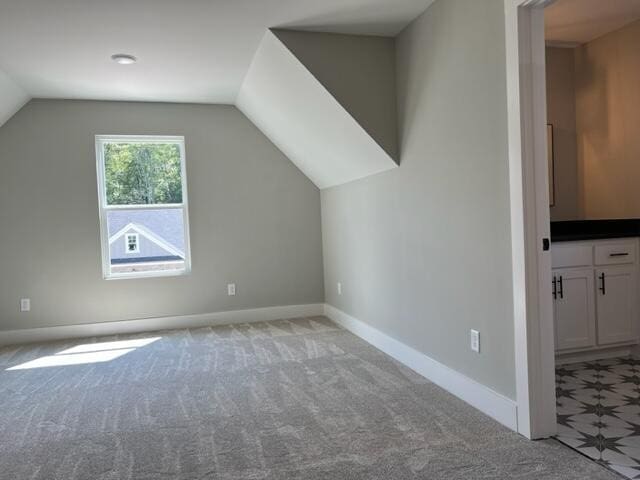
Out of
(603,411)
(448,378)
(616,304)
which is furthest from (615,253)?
(448,378)

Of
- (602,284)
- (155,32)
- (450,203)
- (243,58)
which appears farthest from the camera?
(243,58)

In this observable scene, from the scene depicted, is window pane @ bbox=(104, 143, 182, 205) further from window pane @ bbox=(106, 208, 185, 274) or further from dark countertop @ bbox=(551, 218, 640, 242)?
dark countertop @ bbox=(551, 218, 640, 242)

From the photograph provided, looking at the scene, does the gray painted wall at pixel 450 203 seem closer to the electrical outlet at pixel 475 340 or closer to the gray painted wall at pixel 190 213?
the electrical outlet at pixel 475 340

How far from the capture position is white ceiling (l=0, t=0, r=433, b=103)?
2.74 metres

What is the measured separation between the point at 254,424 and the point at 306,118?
243 centimetres

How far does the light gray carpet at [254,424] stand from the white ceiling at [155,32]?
2.30 meters

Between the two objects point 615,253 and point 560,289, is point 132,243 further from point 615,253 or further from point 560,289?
point 615,253

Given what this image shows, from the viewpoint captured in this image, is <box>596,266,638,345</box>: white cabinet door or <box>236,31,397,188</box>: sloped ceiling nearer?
<box>596,266,638,345</box>: white cabinet door

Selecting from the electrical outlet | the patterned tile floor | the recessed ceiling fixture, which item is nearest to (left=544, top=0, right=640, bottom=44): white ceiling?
the electrical outlet

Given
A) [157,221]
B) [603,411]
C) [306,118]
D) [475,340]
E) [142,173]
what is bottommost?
[603,411]

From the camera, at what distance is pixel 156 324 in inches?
189

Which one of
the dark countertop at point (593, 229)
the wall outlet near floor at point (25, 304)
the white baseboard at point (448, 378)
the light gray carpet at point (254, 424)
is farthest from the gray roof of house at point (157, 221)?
the dark countertop at point (593, 229)

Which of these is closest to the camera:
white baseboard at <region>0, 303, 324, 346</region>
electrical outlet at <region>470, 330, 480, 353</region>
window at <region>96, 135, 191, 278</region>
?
electrical outlet at <region>470, 330, 480, 353</region>

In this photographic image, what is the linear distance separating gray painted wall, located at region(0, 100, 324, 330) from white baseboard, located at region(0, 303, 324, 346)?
0.21ft
